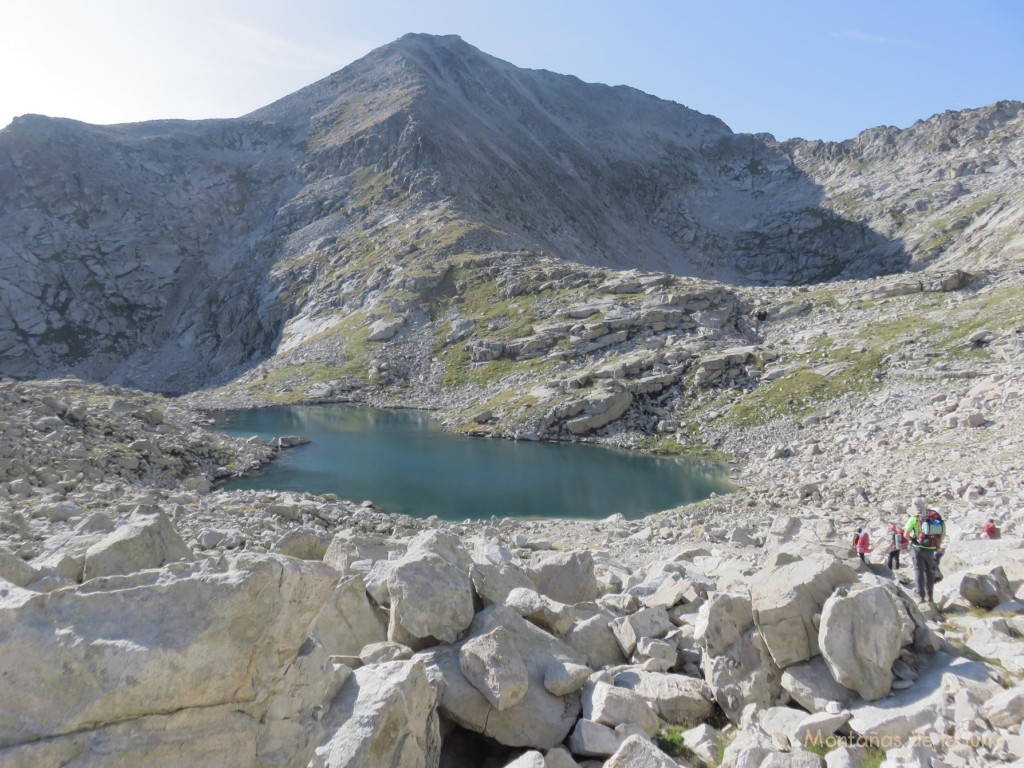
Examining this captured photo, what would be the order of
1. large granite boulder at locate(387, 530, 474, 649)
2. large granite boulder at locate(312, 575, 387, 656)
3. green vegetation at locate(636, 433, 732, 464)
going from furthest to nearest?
green vegetation at locate(636, 433, 732, 464)
large granite boulder at locate(312, 575, 387, 656)
large granite boulder at locate(387, 530, 474, 649)

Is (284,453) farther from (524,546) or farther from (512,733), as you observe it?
(512,733)

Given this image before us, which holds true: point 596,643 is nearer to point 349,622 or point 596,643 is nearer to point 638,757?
point 638,757

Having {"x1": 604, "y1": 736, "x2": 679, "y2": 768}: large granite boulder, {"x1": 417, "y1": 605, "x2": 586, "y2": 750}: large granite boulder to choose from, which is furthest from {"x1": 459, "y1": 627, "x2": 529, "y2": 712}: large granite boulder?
{"x1": 604, "y1": 736, "x2": 679, "y2": 768}: large granite boulder

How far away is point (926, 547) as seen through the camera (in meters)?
15.6

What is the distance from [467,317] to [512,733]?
106967 mm

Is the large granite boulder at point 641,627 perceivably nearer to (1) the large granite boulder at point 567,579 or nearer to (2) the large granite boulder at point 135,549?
(1) the large granite boulder at point 567,579

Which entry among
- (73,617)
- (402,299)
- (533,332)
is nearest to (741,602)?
(73,617)

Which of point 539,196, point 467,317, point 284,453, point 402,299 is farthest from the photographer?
point 539,196

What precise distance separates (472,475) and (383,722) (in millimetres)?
48873

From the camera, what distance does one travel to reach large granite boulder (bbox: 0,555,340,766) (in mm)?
6754

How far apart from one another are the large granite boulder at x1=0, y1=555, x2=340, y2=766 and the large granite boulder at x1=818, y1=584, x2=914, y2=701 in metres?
8.34

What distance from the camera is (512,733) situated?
417 inches

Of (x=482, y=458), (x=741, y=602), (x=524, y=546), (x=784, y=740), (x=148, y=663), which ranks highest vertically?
(x=148, y=663)

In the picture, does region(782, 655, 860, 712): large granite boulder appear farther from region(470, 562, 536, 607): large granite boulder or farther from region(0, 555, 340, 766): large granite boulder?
region(0, 555, 340, 766): large granite boulder
